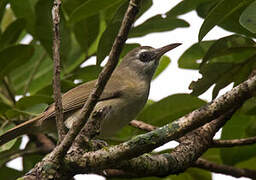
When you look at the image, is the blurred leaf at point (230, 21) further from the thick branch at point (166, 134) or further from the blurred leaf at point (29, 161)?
the blurred leaf at point (29, 161)

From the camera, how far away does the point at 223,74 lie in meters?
3.65

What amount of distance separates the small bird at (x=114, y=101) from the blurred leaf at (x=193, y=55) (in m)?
Result: 0.36

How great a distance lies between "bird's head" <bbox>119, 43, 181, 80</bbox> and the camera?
5086mm

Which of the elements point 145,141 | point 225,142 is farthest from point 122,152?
point 225,142

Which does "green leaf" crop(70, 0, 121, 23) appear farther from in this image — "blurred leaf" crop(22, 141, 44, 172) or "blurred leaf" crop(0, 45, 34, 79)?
"blurred leaf" crop(22, 141, 44, 172)

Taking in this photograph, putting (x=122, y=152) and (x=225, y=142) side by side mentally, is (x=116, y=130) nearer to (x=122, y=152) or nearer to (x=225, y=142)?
(x=225, y=142)

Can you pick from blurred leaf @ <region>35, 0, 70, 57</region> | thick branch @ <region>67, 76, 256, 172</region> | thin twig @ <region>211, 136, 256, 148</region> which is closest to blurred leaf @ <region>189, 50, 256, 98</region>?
thin twig @ <region>211, 136, 256, 148</region>

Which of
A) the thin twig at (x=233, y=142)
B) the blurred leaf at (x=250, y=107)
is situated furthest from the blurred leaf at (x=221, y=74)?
the thin twig at (x=233, y=142)

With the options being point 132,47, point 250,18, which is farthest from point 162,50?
point 250,18

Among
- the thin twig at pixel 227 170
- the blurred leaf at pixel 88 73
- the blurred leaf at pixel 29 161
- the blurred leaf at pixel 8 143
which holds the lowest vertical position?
the thin twig at pixel 227 170

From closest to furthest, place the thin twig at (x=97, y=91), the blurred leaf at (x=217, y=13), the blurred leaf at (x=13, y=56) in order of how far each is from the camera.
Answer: the thin twig at (x=97, y=91) < the blurred leaf at (x=217, y=13) < the blurred leaf at (x=13, y=56)

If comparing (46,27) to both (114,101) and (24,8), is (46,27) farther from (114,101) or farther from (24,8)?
(114,101)

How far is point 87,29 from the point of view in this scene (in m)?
4.27

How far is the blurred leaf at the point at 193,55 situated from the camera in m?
3.85
